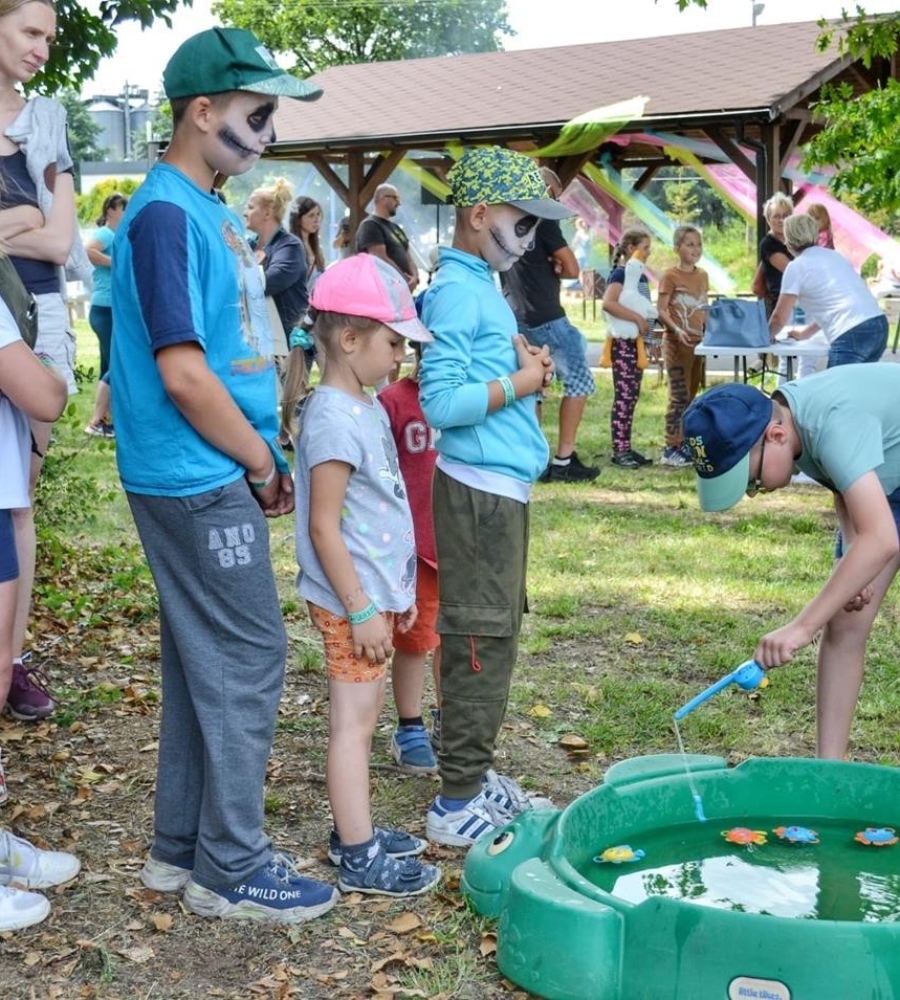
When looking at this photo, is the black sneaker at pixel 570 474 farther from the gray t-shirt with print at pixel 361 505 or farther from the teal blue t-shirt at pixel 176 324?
the teal blue t-shirt at pixel 176 324

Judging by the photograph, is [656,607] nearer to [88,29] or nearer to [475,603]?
[475,603]

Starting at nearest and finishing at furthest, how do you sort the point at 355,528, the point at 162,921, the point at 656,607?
the point at 162,921, the point at 355,528, the point at 656,607

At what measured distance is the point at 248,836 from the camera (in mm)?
3049

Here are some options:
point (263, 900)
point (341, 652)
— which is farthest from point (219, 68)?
point (263, 900)

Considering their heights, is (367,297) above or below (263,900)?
above

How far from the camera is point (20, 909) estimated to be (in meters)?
3.03

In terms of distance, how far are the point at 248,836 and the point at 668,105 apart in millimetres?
12186

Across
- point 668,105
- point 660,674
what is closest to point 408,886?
point 660,674

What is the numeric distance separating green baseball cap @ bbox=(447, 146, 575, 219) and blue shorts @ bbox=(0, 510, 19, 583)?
1365mm

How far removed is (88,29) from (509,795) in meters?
3.69

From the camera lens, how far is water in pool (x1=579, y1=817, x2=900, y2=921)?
3.10 m

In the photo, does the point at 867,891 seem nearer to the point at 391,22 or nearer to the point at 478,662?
the point at 478,662

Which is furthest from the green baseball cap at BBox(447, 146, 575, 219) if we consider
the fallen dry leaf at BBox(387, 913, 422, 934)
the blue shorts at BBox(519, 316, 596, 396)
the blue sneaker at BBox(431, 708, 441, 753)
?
the blue shorts at BBox(519, 316, 596, 396)

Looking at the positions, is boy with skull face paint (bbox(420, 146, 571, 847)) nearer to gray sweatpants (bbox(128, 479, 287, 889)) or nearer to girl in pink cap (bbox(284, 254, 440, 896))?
girl in pink cap (bbox(284, 254, 440, 896))
